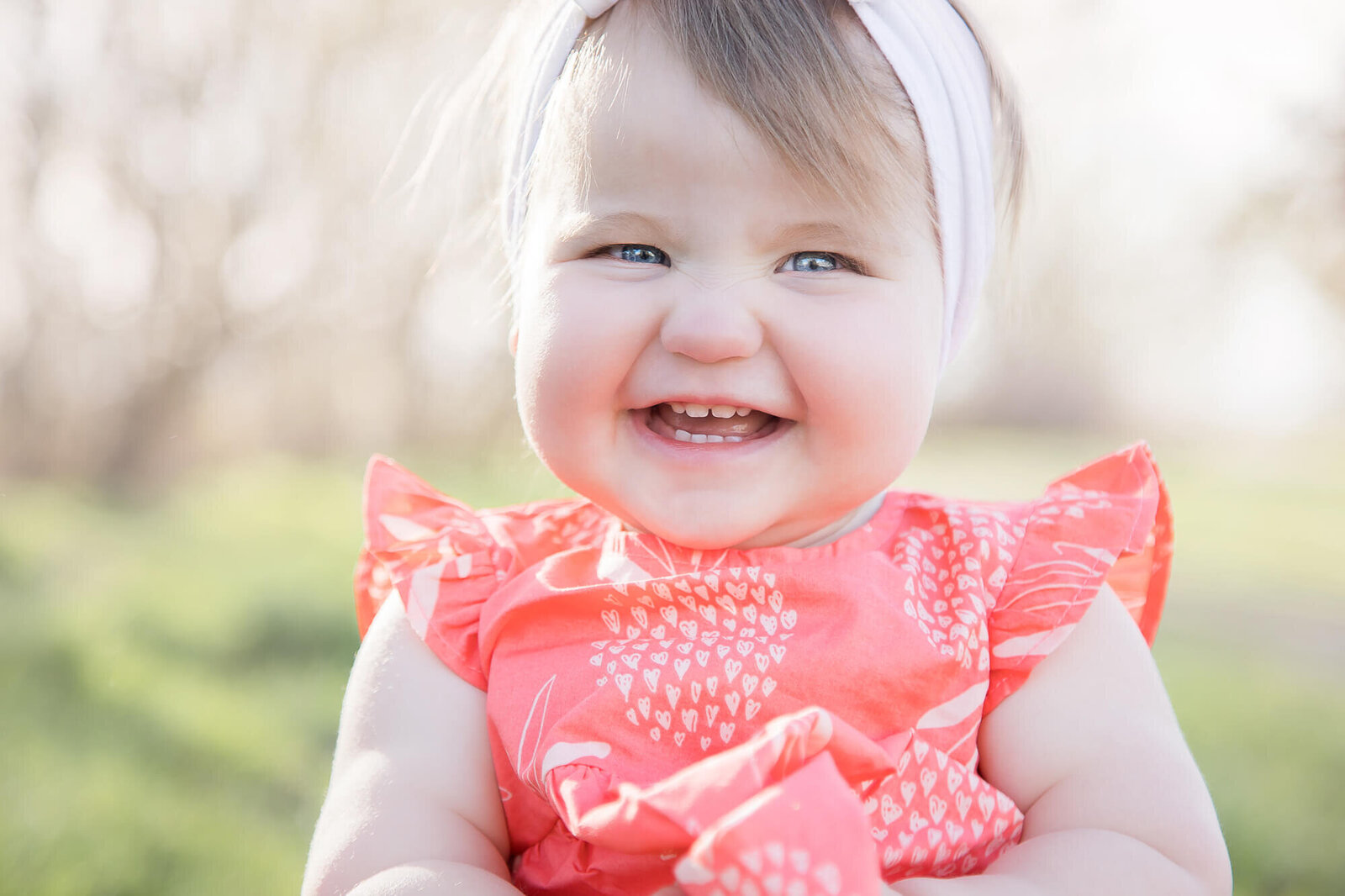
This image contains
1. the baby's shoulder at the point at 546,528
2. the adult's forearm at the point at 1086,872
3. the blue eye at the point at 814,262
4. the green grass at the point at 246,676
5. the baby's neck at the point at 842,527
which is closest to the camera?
the adult's forearm at the point at 1086,872

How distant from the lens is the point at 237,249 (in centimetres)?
408

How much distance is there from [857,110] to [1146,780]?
726 millimetres

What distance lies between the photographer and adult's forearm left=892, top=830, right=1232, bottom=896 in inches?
40.3

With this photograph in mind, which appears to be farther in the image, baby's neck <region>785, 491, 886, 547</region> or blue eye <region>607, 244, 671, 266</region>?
baby's neck <region>785, 491, 886, 547</region>

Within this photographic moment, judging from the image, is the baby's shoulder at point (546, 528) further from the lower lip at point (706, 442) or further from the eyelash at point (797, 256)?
the eyelash at point (797, 256)

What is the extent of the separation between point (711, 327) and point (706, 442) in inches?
5.4

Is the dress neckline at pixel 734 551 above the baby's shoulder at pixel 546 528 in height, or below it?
above

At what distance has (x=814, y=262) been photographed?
3.75ft

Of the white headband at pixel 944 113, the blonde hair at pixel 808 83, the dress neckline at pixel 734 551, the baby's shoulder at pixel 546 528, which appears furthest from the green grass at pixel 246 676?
the blonde hair at pixel 808 83

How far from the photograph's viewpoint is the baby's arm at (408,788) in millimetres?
1100

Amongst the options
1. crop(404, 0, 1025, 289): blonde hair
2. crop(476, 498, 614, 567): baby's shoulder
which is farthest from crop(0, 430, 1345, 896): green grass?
crop(404, 0, 1025, 289): blonde hair

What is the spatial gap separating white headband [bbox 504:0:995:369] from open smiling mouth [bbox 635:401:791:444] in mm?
262

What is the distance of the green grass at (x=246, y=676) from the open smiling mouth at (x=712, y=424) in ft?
2.43

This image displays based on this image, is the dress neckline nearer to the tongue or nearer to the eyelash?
the tongue
